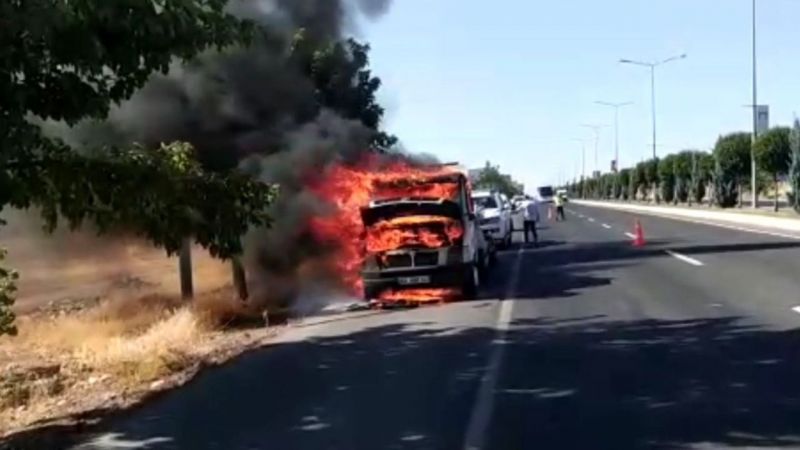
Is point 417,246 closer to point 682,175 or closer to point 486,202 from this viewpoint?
point 486,202

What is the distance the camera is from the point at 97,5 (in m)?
7.32

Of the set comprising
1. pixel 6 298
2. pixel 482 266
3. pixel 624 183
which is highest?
pixel 6 298

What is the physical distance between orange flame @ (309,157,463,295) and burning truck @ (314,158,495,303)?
0.02 meters

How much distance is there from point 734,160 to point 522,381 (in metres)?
75.4

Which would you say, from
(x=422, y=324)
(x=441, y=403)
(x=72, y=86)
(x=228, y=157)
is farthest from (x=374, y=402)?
(x=228, y=157)

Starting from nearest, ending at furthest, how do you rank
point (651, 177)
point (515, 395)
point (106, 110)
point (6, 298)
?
point (106, 110) < point (515, 395) < point (6, 298) < point (651, 177)

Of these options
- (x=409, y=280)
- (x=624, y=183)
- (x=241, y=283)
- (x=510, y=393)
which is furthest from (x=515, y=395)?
(x=624, y=183)

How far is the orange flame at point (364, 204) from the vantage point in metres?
20.9

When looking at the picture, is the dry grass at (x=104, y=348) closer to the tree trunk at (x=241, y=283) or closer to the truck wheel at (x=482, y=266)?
the tree trunk at (x=241, y=283)

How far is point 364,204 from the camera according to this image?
21359 millimetres

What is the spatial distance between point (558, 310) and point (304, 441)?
10.0m

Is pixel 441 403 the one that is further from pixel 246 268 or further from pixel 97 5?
pixel 246 268

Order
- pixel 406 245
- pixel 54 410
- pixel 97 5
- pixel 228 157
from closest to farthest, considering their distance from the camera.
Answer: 1. pixel 97 5
2. pixel 54 410
3. pixel 406 245
4. pixel 228 157

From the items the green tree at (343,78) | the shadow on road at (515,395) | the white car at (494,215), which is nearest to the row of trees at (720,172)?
the white car at (494,215)
